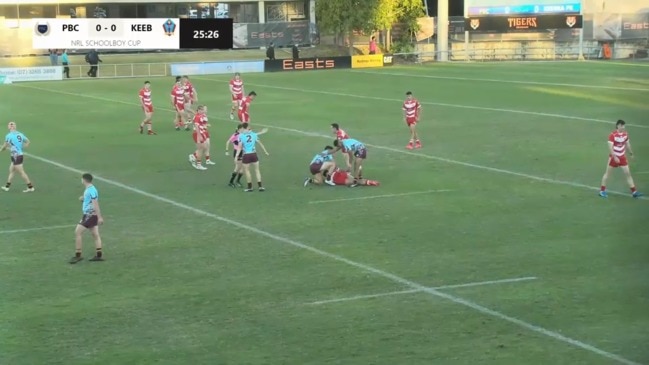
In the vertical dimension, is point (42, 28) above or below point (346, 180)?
above

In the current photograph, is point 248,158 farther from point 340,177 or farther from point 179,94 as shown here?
point 179,94

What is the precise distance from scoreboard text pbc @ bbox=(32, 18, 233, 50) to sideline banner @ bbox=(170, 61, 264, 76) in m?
1.53

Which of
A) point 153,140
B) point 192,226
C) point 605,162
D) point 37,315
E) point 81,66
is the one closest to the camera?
point 37,315

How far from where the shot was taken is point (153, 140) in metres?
34.5

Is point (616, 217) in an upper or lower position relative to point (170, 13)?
lower

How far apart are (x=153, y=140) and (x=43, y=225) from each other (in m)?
13.8

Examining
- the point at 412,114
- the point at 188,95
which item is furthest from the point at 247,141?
the point at 188,95

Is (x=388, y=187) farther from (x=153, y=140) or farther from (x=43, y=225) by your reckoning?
(x=153, y=140)

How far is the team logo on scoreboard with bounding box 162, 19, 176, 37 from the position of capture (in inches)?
2212

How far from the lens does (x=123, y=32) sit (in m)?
62.2

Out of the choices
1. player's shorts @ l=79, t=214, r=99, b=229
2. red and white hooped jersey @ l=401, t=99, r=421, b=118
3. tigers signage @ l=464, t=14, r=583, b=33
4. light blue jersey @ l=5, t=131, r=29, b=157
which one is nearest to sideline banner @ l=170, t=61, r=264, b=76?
tigers signage @ l=464, t=14, r=583, b=33

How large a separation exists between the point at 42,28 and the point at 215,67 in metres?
11.0

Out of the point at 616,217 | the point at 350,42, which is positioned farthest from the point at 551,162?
the point at 350,42

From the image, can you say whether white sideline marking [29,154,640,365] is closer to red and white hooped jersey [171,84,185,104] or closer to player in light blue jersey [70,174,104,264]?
player in light blue jersey [70,174,104,264]
